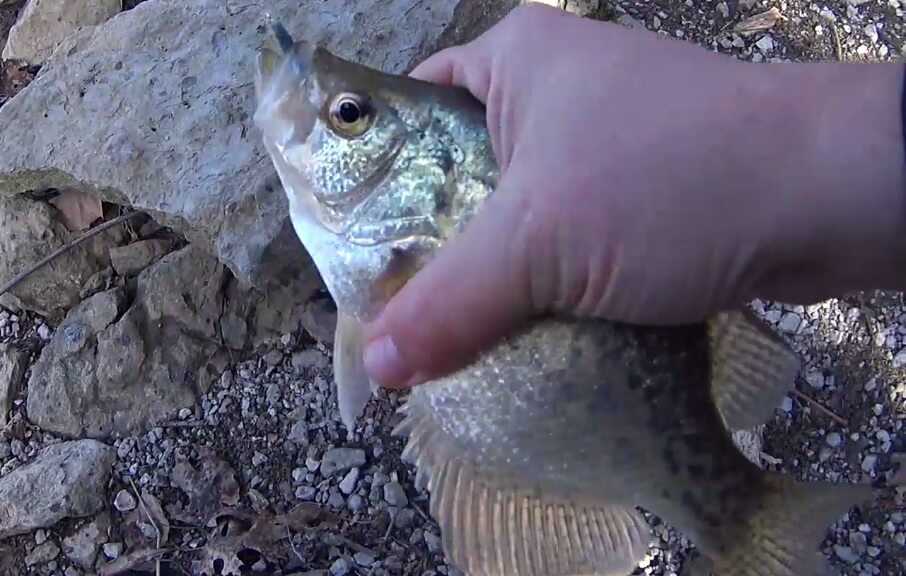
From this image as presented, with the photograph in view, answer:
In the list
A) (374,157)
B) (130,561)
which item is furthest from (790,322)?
(130,561)

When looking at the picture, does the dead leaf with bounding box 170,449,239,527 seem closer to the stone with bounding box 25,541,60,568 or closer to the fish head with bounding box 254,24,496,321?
the stone with bounding box 25,541,60,568

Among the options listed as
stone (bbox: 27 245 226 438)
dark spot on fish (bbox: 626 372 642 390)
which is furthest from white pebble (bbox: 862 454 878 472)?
stone (bbox: 27 245 226 438)

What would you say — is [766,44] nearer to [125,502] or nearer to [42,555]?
[125,502]

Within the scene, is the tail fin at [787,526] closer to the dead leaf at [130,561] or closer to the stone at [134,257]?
the dead leaf at [130,561]

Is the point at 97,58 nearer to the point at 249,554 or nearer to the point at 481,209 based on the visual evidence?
the point at 249,554

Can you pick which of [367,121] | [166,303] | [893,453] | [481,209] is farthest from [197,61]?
[893,453]

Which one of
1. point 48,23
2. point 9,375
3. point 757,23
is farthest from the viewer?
point 757,23

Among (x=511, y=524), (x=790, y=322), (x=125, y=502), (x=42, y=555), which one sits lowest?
(x=42, y=555)

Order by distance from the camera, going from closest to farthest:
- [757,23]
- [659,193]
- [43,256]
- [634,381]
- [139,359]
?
[659,193] < [634,381] < [139,359] < [43,256] < [757,23]
